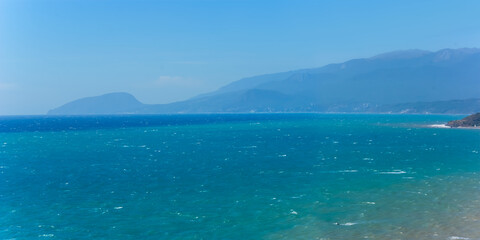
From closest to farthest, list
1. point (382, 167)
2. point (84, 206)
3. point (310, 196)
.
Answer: point (84, 206)
point (310, 196)
point (382, 167)

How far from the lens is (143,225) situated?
134 feet

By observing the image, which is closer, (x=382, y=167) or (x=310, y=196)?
(x=310, y=196)

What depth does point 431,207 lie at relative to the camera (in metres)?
45.5

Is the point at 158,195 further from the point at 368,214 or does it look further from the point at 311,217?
the point at 368,214

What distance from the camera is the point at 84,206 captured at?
4859 centimetres

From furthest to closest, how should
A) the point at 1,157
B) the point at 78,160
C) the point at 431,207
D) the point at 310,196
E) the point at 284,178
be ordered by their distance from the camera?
the point at 1,157 < the point at 78,160 < the point at 284,178 < the point at 310,196 < the point at 431,207

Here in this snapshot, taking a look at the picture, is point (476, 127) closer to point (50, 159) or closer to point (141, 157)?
point (141, 157)

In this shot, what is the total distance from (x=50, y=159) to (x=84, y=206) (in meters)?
54.0

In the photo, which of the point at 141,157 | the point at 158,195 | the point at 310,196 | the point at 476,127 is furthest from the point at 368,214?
the point at 476,127

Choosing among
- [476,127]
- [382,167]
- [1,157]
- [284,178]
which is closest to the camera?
[284,178]

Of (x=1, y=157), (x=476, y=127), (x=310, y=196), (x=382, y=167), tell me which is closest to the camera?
(x=310, y=196)

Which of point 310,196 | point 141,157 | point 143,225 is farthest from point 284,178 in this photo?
point 141,157

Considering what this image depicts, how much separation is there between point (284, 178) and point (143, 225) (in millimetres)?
29967

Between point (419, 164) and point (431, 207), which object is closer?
point (431, 207)
